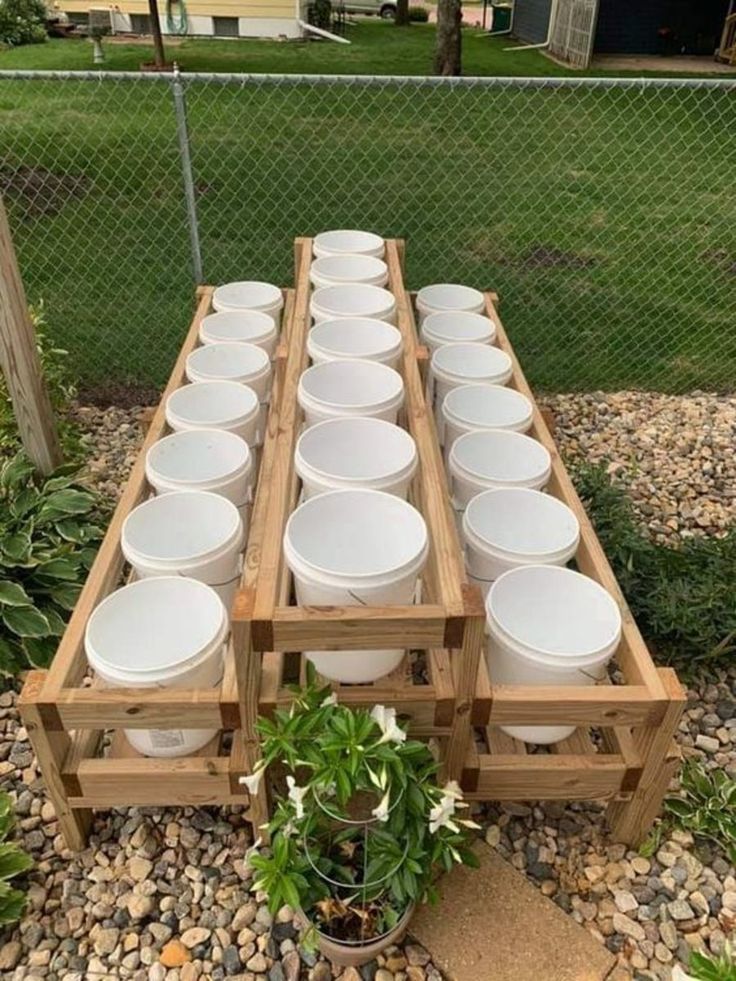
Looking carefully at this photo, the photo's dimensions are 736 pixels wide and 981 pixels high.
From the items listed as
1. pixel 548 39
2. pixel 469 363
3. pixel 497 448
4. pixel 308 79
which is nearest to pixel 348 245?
pixel 308 79

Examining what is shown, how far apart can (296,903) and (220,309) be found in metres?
2.59

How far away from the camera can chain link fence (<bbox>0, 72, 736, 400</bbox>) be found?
5.21 m

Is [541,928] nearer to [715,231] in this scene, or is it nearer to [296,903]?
[296,903]

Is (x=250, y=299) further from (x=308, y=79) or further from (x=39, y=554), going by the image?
(x=39, y=554)

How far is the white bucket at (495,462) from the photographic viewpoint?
277 cm

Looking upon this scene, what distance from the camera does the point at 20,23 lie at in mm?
18688

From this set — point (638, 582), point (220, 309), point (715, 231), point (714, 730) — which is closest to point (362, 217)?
point (715, 231)

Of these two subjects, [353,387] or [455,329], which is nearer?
[353,387]

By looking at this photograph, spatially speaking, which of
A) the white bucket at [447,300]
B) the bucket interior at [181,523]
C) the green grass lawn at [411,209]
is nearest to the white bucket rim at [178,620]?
the bucket interior at [181,523]

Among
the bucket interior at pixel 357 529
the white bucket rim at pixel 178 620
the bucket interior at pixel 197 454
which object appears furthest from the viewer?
the bucket interior at pixel 197 454

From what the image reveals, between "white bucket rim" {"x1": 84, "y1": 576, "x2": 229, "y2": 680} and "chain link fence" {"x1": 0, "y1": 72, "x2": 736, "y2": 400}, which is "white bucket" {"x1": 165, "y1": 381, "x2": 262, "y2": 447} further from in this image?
"chain link fence" {"x1": 0, "y1": 72, "x2": 736, "y2": 400}

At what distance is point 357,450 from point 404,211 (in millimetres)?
5364

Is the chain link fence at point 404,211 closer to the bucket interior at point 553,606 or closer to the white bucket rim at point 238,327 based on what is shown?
the white bucket rim at point 238,327

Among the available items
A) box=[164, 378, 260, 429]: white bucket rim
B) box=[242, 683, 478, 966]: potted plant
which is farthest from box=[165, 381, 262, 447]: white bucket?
box=[242, 683, 478, 966]: potted plant
